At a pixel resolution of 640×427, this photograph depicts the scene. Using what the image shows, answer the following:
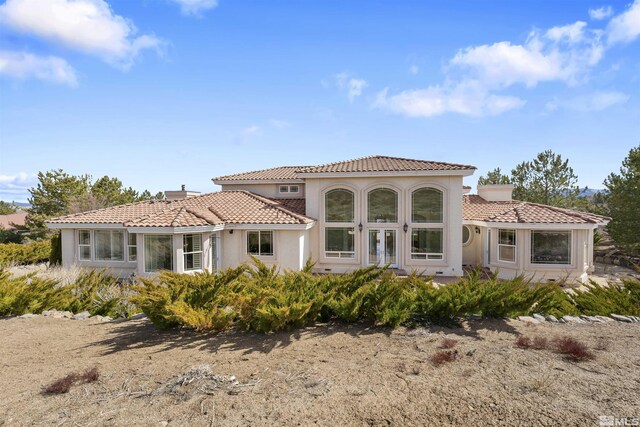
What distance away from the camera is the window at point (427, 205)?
19.9m

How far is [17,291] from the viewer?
35.6ft

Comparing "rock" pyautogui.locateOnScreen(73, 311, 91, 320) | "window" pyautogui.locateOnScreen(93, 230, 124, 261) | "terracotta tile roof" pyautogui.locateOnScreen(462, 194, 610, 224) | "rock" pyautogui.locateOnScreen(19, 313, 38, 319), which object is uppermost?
"terracotta tile roof" pyautogui.locateOnScreen(462, 194, 610, 224)

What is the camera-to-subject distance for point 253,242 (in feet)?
65.4

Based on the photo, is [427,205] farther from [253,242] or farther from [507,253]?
[253,242]

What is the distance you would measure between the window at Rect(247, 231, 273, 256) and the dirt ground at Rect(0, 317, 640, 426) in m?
11.1

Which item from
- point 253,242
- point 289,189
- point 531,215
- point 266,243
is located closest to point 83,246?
point 253,242

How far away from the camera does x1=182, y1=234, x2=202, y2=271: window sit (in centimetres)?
1802

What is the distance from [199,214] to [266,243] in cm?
399

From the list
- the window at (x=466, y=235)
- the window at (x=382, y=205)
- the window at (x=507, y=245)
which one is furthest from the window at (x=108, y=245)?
the window at (x=507, y=245)

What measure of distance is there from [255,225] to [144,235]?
18.6 feet

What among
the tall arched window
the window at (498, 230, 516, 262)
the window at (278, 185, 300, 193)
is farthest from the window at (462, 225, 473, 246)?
the window at (278, 185, 300, 193)

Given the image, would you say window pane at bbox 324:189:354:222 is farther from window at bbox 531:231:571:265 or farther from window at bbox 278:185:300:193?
window at bbox 531:231:571:265

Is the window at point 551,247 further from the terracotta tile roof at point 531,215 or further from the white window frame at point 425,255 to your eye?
the white window frame at point 425,255

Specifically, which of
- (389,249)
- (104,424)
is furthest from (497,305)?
(389,249)
